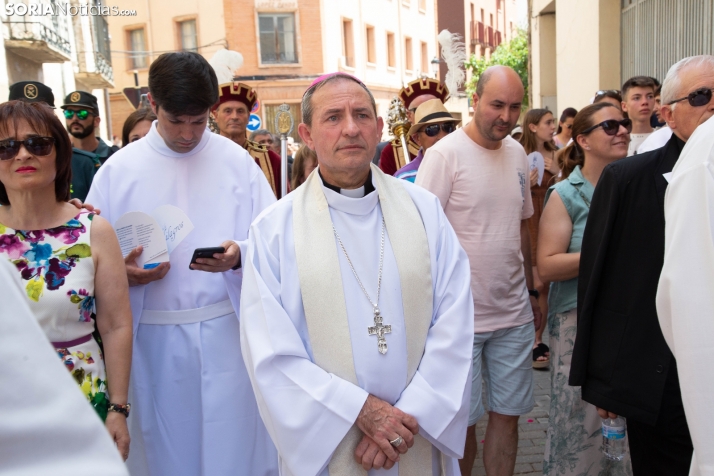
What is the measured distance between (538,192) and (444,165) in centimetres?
316

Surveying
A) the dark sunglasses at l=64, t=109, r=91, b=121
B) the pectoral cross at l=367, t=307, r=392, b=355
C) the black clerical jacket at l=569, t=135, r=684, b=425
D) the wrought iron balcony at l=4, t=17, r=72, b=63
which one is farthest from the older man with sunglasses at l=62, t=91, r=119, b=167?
the wrought iron balcony at l=4, t=17, r=72, b=63

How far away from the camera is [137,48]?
32.7 m

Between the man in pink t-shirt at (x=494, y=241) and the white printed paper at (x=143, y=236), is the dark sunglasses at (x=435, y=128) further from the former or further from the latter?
the white printed paper at (x=143, y=236)

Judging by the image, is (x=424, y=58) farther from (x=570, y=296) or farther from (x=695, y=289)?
(x=695, y=289)

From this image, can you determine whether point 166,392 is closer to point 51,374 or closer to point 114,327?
point 114,327

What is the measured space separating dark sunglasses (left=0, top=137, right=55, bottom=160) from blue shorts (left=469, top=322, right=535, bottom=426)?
7.71 feet

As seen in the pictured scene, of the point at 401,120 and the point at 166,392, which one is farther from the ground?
the point at 401,120

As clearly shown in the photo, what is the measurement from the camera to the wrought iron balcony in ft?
51.4

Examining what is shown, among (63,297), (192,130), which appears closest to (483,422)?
(192,130)

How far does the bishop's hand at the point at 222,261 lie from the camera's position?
3.05 metres

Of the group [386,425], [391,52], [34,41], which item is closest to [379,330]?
[386,425]

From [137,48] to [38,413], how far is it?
1352 inches

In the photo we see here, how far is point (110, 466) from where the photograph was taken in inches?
40.6

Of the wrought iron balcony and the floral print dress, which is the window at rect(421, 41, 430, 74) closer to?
the wrought iron balcony
